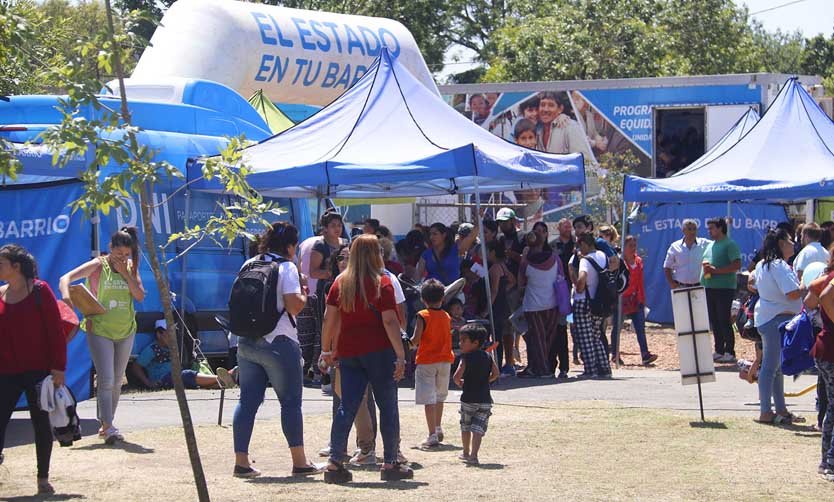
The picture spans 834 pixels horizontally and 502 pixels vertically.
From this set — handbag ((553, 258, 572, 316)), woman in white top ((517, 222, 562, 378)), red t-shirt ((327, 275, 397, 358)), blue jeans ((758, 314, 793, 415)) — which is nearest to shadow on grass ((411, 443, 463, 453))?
red t-shirt ((327, 275, 397, 358))

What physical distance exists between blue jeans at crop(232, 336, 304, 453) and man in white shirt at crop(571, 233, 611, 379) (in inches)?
256

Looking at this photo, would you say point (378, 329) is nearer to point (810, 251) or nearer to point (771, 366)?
point (771, 366)

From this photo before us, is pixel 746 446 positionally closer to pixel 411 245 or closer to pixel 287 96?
pixel 411 245

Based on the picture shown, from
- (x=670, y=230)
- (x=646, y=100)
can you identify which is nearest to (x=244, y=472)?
(x=670, y=230)

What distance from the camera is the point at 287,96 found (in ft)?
69.3

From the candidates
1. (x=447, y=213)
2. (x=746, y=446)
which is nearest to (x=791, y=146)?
(x=746, y=446)

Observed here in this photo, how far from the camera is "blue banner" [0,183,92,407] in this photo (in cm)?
1117

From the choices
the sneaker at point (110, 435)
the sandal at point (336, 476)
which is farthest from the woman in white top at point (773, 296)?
the sneaker at point (110, 435)

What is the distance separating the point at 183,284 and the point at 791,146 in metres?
7.74

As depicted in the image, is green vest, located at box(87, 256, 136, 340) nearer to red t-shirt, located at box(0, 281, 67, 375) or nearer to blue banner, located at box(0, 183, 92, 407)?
blue banner, located at box(0, 183, 92, 407)

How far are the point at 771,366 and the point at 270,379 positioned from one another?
4523 millimetres

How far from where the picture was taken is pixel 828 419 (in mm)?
8594

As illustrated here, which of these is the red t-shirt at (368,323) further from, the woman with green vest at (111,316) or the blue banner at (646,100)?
the blue banner at (646,100)

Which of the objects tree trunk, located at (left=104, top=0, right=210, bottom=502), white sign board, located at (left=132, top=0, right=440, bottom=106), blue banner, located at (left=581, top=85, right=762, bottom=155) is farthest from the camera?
blue banner, located at (left=581, top=85, right=762, bottom=155)
